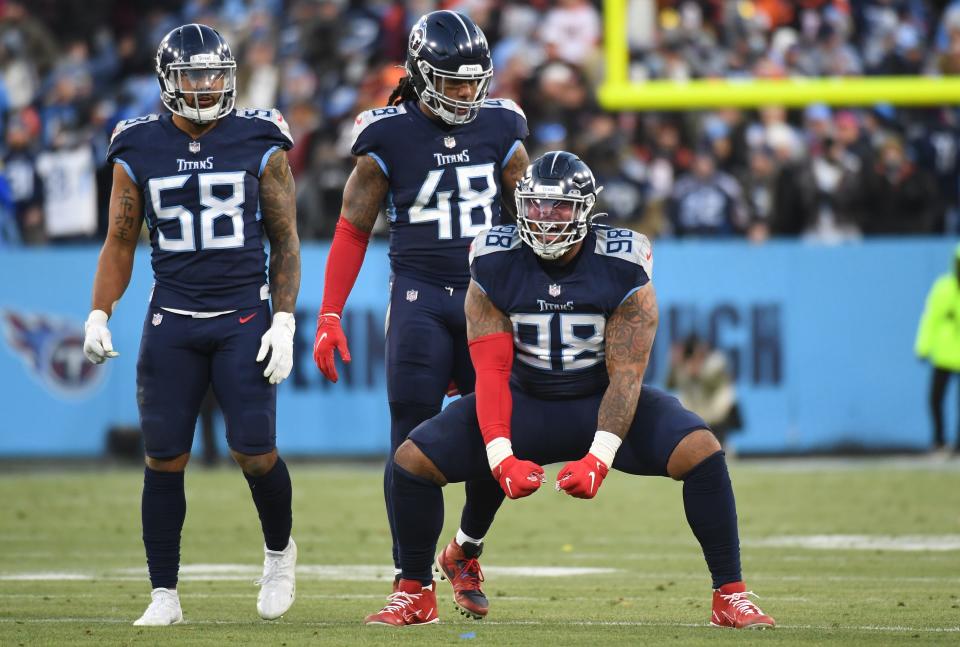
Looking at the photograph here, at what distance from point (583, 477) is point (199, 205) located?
1.60 metres

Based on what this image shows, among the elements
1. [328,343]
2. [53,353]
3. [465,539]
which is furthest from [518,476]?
[53,353]

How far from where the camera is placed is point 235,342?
5.93 metres

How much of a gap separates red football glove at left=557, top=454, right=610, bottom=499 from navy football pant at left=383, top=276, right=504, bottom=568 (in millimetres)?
915

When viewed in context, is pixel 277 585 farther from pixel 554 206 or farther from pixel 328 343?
pixel 554 206

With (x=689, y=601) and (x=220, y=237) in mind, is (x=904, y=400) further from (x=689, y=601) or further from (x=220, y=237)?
(x=220, y=237)

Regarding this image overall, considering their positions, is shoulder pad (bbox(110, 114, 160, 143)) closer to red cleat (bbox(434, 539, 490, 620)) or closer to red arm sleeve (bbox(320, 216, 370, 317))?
red arm sleeve (bbox(320, 216, 370, 317))

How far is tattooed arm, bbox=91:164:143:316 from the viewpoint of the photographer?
600 cm

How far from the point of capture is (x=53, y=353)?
552 inches

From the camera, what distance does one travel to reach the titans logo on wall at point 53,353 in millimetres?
14008

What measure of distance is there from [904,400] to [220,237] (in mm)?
9117

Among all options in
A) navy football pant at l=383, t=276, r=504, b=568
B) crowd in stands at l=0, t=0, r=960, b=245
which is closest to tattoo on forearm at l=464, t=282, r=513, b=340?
navy football pant at l=383, t=276, r=504, b=568

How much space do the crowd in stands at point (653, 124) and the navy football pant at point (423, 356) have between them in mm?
6989

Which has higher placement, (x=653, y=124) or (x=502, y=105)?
(x=653, y=124)

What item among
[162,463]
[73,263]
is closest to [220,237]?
[162,463]
